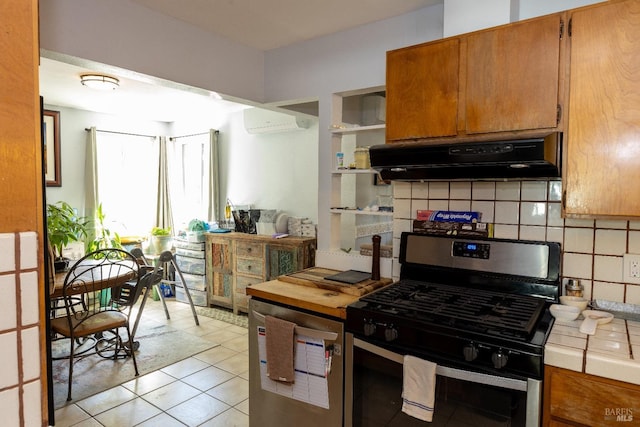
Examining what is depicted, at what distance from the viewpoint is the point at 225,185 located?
17.7 feet

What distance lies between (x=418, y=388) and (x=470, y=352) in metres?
0.26

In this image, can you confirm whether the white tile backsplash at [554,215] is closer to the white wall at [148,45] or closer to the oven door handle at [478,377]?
the oven door handle at [478,377]

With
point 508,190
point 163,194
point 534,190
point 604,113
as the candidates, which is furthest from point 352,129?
point 163,194

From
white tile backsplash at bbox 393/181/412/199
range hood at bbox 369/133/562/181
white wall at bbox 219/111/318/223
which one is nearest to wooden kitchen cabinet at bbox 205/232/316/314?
white wall at bbox 219/111/318/223

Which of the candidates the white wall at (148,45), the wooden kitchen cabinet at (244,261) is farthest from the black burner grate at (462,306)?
the wooden kitchen cabinet at (244,261)

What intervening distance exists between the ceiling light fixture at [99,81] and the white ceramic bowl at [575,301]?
12.8ft

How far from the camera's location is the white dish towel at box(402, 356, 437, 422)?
4.80 ft

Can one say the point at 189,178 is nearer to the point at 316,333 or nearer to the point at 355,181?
the point at 355,181

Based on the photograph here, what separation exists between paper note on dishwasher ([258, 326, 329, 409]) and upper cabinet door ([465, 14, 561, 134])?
1247 mm

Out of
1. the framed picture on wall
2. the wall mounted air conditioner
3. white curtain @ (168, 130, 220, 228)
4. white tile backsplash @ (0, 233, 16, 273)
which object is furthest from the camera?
white curtain @ (168, 130, 220, 228)

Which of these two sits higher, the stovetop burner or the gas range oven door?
the stovetop burner

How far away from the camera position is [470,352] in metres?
1.39

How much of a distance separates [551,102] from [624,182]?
1.35 feet

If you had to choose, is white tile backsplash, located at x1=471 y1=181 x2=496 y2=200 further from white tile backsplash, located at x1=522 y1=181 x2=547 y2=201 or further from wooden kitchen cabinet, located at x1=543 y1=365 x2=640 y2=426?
wooden kitchen cabinet, located at x1=543 y1=365 x2=640 y2=426
